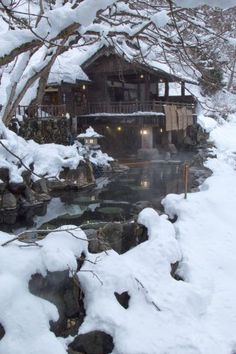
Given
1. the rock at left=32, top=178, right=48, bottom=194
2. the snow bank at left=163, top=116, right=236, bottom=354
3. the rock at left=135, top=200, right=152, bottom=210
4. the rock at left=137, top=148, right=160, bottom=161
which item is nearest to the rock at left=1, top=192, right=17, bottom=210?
the rock at left=32, top=178, right=48, bottom=194

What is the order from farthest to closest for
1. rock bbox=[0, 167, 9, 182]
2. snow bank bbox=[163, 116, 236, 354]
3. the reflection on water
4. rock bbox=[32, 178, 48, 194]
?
rock bbox=[32, 178, 48, 194] < rock bbox=[0, 167, 9, 182] < the reflection on water < snow bank bbox=[163, 116, 236, 354]

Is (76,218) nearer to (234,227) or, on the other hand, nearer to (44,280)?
(234,227)

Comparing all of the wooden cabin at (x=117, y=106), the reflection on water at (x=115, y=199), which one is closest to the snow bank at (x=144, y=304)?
the reflection on water at (x=115, y=199)

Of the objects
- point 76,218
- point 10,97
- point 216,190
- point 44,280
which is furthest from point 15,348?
point 216,190

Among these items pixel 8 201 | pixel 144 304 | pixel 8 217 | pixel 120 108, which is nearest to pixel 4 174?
pixel 8 201

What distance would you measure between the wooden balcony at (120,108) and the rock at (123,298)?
2090 cm

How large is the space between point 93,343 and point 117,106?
76.0 ft

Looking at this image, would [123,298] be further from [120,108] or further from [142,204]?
[120,108]

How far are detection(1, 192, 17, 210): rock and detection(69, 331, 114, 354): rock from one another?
9.22 meters

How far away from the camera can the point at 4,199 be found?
14.1 metres

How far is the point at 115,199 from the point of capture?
16.5 metres

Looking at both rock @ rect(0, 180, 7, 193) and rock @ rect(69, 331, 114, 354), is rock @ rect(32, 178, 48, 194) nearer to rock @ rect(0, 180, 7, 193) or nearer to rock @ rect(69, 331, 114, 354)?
rock @ rect(0, 180, 7, 193)

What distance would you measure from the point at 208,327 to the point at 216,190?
867cm

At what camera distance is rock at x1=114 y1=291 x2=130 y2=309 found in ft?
21.0
